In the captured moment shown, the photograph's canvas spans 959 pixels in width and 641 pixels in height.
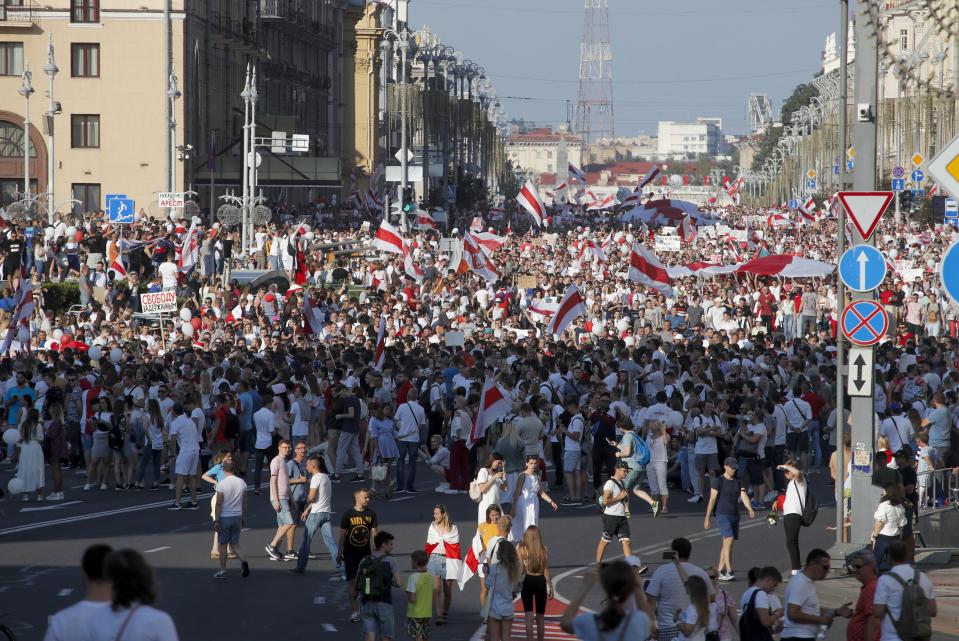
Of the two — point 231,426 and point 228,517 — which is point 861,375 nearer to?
point 228,517

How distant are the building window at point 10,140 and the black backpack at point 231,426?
42.6 m

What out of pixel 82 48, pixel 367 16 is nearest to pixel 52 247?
pixel 82 48

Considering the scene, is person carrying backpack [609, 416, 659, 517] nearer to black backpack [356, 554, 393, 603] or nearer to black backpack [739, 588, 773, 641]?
black backpack [356, 554, 393, 603]

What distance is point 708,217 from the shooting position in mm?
90875

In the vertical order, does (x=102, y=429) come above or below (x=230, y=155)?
below

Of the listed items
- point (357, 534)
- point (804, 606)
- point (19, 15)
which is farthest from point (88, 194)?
point (804, 606)

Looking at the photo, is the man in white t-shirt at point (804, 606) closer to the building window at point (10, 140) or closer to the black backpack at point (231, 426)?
the black backpack at point (231, 426)

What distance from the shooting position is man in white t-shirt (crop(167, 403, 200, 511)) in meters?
20.1

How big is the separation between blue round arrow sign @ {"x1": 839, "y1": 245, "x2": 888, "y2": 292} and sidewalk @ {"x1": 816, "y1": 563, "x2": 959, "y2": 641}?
8.52ft

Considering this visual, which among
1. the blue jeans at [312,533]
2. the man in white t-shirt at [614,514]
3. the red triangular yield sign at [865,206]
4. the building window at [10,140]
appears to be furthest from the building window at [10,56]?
the red triangular yield sign at [865,206]

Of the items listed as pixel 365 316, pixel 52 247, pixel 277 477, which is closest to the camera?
pixel 277 477

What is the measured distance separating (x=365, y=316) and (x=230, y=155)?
3617 centimetres

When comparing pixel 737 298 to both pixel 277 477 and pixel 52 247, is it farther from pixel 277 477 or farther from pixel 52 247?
pixel 277 477

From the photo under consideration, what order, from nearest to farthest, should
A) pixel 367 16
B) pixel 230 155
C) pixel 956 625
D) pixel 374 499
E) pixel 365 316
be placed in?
pixel 956 625
pixel 374 499
pixel 365 316
pixel 230 155
pixel 367 16
